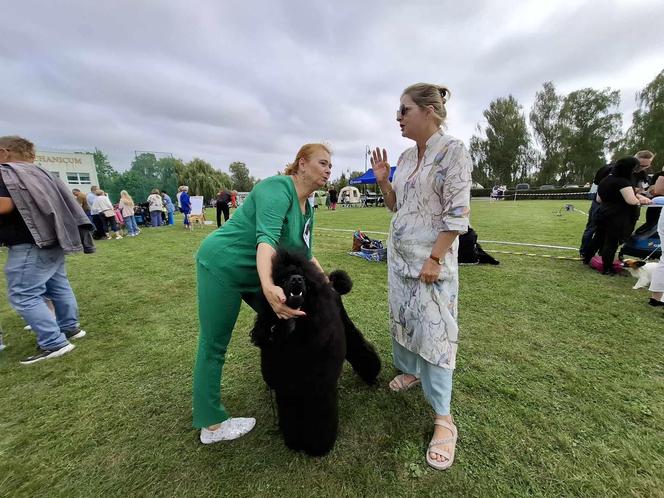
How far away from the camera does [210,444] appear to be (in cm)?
199

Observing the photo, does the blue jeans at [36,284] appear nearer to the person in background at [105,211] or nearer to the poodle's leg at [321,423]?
the poodle's leg at [321,423]

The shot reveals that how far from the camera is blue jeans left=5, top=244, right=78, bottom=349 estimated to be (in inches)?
111

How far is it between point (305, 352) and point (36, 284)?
3.04 m

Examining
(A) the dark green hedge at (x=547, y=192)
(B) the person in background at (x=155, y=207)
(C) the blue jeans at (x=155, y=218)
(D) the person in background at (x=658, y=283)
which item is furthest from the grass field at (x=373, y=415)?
(A) the dark green hedge at (x=547, y=192)

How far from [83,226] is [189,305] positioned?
67.1 inches

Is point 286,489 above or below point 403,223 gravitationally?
below

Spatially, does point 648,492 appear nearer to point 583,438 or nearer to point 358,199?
point 583,438

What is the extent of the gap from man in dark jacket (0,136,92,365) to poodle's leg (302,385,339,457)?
2.94 meters

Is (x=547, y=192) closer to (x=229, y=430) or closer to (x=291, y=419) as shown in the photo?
(x=291, y=419)

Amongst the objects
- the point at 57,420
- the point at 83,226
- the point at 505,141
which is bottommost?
the point at 57,420

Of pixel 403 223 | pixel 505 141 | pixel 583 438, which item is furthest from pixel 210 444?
pixel 505 141

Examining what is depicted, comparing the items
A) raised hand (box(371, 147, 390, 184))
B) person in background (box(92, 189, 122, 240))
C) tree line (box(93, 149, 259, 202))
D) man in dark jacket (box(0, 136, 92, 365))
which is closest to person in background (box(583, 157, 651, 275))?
raised hand (box(371, 147, 390, 184))

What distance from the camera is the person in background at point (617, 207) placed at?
477 centimetres

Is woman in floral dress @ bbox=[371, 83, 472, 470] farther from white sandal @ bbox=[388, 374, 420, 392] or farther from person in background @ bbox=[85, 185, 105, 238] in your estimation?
person in background @ bbox=[85, 185, 105, 238]
